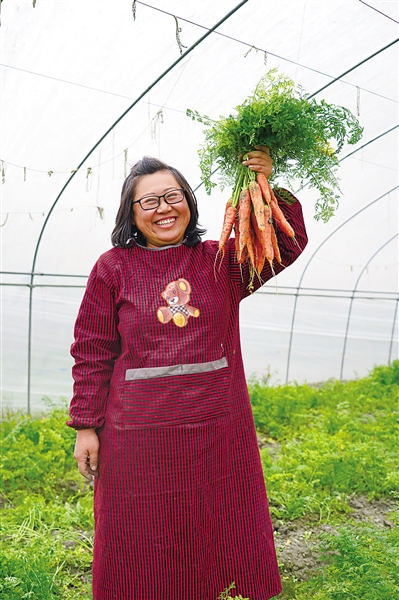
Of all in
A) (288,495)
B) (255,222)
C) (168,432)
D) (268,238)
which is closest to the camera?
(168,432)

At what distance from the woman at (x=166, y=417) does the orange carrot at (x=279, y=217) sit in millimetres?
155

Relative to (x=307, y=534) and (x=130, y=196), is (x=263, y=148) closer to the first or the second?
(x=130, y=196)

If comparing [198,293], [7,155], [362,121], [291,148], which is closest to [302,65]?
[362,121]

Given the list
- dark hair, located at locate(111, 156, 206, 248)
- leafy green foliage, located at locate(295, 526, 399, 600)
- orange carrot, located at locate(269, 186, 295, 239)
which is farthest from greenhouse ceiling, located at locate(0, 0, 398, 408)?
leafy green foliage, located at locate(295, 526, 399, 600)

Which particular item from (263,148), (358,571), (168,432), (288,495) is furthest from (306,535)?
(263,148)

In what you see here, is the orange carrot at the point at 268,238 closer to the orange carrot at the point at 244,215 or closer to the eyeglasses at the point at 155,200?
the orange carrot at the point at 244,215

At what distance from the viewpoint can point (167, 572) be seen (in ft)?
6.90

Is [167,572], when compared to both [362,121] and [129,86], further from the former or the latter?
[362,121]

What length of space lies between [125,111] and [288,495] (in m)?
3.71

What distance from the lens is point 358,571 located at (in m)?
2.67

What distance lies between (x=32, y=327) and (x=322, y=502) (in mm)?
4409

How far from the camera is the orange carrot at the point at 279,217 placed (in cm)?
225

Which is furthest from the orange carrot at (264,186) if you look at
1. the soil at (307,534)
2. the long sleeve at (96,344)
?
the soil at (307,534)

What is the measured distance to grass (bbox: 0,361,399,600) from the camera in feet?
8.87
